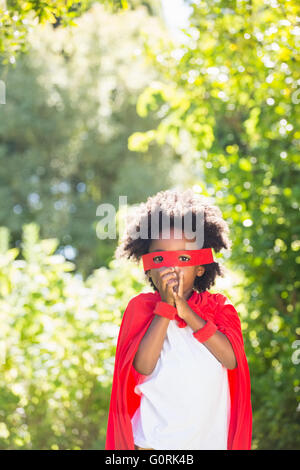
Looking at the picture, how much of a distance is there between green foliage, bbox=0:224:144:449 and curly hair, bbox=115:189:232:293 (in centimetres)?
160

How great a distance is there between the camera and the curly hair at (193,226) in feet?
6.32

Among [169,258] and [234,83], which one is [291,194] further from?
[169,258]

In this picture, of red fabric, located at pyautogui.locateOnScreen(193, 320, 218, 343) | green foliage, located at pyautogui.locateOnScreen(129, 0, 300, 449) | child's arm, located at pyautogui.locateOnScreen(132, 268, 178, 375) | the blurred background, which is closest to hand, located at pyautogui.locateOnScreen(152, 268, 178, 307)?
child's arm, located at pyautogui.locateOnScreen(132, 268, 178, 375)

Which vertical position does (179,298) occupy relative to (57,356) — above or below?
above

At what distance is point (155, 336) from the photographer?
1.71m

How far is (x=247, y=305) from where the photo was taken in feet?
11.9

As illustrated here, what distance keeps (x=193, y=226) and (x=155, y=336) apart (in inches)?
16.4

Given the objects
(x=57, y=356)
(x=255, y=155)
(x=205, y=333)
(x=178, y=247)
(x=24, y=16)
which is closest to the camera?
(x=205, y=333)

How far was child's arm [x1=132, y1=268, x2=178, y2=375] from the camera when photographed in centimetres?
171

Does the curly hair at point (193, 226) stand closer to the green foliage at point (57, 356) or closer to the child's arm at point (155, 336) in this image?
the child's arm at point (155, 336)

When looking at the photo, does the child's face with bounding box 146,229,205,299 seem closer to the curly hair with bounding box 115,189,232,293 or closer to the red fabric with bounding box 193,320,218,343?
the curly hair with bounding box 115,189,232,293

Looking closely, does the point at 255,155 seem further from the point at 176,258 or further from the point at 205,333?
the point at 205,333

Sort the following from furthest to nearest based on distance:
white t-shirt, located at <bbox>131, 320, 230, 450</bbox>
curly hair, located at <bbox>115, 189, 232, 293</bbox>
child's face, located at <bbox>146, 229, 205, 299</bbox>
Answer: curly hair, located at <bbox>115, 189, 232, 293</bbox> < child's face, located at <bbox>146, 229, 205, 299</bbox> < white t-shirt, located at <bbox>131, 320, 230, 450</bbox>

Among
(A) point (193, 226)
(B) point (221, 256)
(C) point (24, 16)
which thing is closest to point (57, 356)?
(B) point (221, 256)
